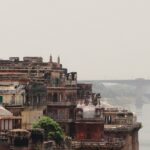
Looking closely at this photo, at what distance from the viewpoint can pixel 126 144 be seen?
65312 millimetres

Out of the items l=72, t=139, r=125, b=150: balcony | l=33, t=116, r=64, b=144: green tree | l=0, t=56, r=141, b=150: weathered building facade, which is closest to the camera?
l=33, t=116, r=64, b=144: green tree

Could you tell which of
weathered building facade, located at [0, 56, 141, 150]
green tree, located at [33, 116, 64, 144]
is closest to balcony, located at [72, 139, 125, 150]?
weathered building facade, located at [0, 56, 141, 150]

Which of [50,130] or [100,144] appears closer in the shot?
[50,130]

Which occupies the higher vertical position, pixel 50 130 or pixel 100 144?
pixel 50 130

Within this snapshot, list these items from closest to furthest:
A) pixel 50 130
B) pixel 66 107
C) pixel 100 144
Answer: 1. pixel 50 130
2. pixel 100 144
3. pixel 66 107

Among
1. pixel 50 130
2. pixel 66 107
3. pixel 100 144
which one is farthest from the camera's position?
pixel 66 107

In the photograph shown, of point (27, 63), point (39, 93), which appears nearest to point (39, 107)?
point (39, 93)

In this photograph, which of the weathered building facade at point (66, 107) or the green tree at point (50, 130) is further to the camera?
the weathered building facade at point (66, 107)

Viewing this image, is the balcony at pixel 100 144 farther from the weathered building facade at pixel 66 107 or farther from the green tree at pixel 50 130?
the green tree at pixel 50 130

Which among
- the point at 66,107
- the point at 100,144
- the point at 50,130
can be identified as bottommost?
the point at 100,144

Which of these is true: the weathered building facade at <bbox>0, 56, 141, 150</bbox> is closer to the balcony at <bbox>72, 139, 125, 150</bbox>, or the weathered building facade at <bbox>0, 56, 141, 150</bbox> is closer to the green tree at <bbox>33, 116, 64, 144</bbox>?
the balcony at <bbox>72, 139, 125, 150</bbox>

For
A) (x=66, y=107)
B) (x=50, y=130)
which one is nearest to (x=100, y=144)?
(x=66, y=107)

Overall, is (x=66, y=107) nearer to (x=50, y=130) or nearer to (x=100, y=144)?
(x=100, y=144)

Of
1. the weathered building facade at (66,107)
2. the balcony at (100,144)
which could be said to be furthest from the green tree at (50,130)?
the balcony at (100,144)
